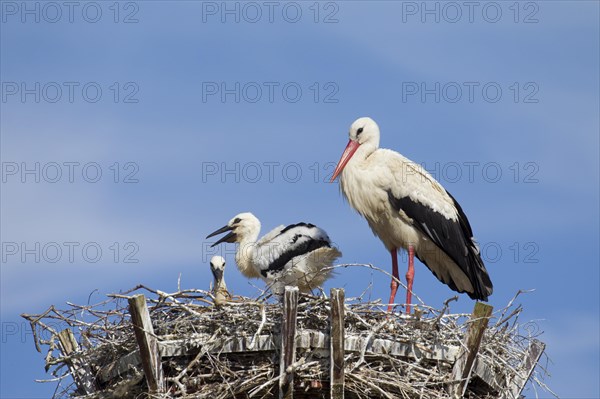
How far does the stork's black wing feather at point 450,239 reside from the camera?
10977 mm

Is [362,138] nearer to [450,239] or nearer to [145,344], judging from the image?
[450,239]

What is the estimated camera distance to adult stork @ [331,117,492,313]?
A: 1099 centimetres

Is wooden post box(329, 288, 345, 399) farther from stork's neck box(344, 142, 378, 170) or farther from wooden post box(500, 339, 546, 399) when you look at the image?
stork's neck box(344, 142, 378, 170)

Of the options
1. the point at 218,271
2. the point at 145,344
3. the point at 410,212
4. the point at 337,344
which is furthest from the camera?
the point at 410,212

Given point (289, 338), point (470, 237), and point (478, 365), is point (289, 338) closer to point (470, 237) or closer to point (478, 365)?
point (478, 365)

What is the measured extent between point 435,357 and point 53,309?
267 centimetres

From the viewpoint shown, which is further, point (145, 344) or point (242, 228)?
point (242, 228)

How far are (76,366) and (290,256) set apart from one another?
271cm

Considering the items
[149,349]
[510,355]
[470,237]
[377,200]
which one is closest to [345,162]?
[377,200]

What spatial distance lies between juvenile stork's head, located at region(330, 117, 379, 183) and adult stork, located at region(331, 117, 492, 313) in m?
0.01

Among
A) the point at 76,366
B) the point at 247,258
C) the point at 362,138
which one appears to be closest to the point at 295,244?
the point at 247,258

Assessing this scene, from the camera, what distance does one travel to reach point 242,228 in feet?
39.9

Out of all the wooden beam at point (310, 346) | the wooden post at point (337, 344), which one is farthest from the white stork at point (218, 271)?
the wooden post at point (337, 344)

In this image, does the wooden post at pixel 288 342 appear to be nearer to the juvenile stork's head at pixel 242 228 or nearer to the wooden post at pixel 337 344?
the wooden post at pixel 337 344
